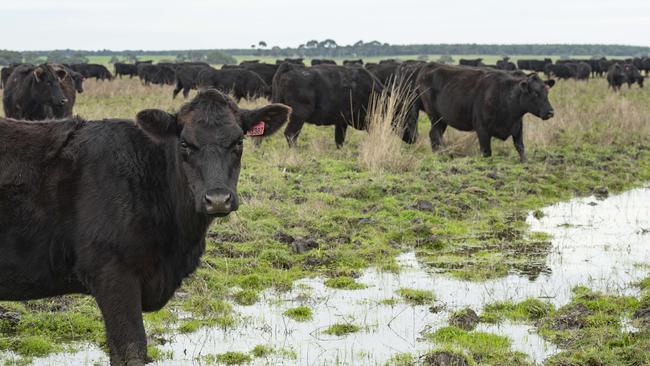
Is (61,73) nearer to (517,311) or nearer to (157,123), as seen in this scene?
(157,123)

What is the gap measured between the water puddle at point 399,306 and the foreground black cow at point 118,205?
87 centimetres

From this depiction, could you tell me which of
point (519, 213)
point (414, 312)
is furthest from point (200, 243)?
point (519, 213)

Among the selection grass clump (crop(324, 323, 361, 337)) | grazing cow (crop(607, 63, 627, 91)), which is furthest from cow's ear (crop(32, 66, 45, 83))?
grazing cow (crop(607, 63, 627, 91))

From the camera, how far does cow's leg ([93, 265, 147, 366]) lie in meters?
4.42

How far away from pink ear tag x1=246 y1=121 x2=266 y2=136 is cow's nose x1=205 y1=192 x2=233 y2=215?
84cm

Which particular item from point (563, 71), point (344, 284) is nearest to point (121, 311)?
point (344, 284)

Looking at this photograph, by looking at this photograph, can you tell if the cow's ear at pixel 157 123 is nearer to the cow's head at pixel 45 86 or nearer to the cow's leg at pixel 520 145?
the cow's head at pixel 45 86

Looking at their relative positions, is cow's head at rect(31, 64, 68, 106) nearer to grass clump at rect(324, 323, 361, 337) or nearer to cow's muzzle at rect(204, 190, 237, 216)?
grass clump at rect(324, 323, 361, 337)

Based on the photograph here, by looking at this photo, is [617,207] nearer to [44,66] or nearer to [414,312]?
[414,312]

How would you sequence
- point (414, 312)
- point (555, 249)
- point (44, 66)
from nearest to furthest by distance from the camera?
point (414, 312), point (555, 249), point (44, 66)

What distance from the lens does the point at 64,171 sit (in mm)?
4629

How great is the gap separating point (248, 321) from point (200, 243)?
131cm

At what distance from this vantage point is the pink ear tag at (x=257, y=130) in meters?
5.08

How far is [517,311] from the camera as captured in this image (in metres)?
6.26
